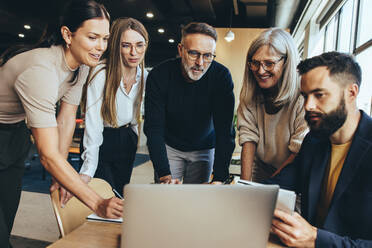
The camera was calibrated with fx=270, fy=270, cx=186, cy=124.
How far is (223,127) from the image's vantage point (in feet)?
5.82

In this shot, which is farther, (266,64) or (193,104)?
(193,104)

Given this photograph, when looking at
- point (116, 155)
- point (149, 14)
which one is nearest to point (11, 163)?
point (116, 155)

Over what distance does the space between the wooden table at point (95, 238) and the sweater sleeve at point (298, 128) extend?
64 cm

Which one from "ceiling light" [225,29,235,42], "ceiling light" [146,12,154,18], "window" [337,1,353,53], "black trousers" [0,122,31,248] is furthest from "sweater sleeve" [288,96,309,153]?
"ceiling light" [146,12,154,18]

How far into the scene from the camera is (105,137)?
1.68 meters

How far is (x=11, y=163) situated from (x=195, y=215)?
1.17 meters

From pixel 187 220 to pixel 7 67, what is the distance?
1042 millimetres

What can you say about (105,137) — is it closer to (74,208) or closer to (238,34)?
(74,208)

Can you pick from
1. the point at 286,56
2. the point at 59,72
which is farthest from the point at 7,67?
the point at 286,56

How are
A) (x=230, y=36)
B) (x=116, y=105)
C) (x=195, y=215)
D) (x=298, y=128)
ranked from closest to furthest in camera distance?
(x=195, y=215) < (x=298, y=128) < (x=116, y=105) < (x=230, y=36)

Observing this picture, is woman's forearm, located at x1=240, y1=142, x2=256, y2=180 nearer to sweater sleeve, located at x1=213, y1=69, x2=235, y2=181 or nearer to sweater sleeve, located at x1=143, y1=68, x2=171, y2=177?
sweater sleeve, located at x1=213, y1=69, x2=235, y2=181

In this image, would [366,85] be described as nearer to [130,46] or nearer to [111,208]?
[130,46]

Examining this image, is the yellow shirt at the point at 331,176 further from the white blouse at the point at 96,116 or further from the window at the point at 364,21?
the window at the point at 364,21

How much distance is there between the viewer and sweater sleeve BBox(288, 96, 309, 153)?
1.45m
